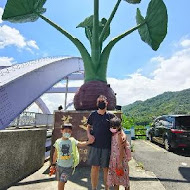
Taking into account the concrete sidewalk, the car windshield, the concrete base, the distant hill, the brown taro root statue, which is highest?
the distant hill

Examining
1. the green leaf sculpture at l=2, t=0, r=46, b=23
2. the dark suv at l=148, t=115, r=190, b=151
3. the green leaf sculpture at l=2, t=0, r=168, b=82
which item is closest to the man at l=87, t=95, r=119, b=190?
the green leaf sculpture at l=2, t=0, r=168, b=82

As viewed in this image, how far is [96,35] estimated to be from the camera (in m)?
6.78

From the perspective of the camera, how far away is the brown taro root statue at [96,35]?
627 cm

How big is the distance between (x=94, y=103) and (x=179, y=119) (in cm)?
475

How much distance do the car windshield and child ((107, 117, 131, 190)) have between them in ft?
20.7

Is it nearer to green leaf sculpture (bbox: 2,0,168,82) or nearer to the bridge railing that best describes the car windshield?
green leaf sculpture (bbox: 2,0,168,82)

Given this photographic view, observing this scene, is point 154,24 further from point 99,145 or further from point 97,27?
point 99,145

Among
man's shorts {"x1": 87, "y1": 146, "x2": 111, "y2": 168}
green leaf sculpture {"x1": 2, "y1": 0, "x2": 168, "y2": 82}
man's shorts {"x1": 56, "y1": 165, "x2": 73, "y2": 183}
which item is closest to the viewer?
man's shorts {"x1": 56, "y1": 165, "x2": 73, "y2": 183}

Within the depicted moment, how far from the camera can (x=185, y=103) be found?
119m

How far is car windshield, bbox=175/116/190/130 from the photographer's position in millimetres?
8914

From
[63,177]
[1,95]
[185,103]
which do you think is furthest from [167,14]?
[185,103]

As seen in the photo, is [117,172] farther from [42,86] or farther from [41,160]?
[42,86]

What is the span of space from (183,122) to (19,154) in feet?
22.9

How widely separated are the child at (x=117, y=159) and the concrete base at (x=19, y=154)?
1.99 metres
